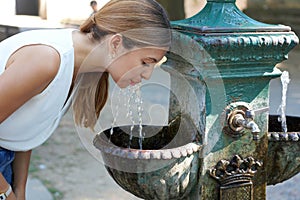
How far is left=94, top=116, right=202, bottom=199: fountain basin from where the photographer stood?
6.88ft

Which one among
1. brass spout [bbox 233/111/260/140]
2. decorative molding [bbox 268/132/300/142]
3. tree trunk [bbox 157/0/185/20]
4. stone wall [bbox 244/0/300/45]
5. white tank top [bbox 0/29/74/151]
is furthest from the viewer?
stone wall [bbox 244/0/300/45]

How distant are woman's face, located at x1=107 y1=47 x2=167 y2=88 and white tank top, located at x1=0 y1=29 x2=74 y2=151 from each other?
17 centimetres

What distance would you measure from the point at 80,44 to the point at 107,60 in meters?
0.11

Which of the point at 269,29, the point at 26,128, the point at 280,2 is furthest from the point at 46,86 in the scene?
the point at 280,2

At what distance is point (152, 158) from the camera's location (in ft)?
6.84

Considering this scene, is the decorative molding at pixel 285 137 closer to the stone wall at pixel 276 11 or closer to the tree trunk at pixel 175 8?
the tree trunk at pixel 175 8

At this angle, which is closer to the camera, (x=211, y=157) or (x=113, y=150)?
(x=113, y=150)

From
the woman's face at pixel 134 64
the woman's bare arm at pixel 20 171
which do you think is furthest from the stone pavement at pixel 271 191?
the woman's face at pixel 134 64

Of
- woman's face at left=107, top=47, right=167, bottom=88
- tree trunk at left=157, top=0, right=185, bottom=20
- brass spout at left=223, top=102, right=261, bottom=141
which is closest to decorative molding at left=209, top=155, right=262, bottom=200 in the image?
brass spout at left=223, top=102, right=261, bottom=141

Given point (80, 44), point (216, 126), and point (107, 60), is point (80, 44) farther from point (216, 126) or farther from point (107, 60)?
point (216, 126)

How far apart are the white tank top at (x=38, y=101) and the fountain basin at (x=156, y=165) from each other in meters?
0.27

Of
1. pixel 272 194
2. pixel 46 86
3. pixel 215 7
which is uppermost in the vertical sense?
pixel 215 7

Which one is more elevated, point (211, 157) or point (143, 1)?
point (143, 1)

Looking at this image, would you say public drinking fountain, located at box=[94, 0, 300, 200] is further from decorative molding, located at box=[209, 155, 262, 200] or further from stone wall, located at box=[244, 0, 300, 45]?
stone wall, located at box=[244, 0, 300, 45]
